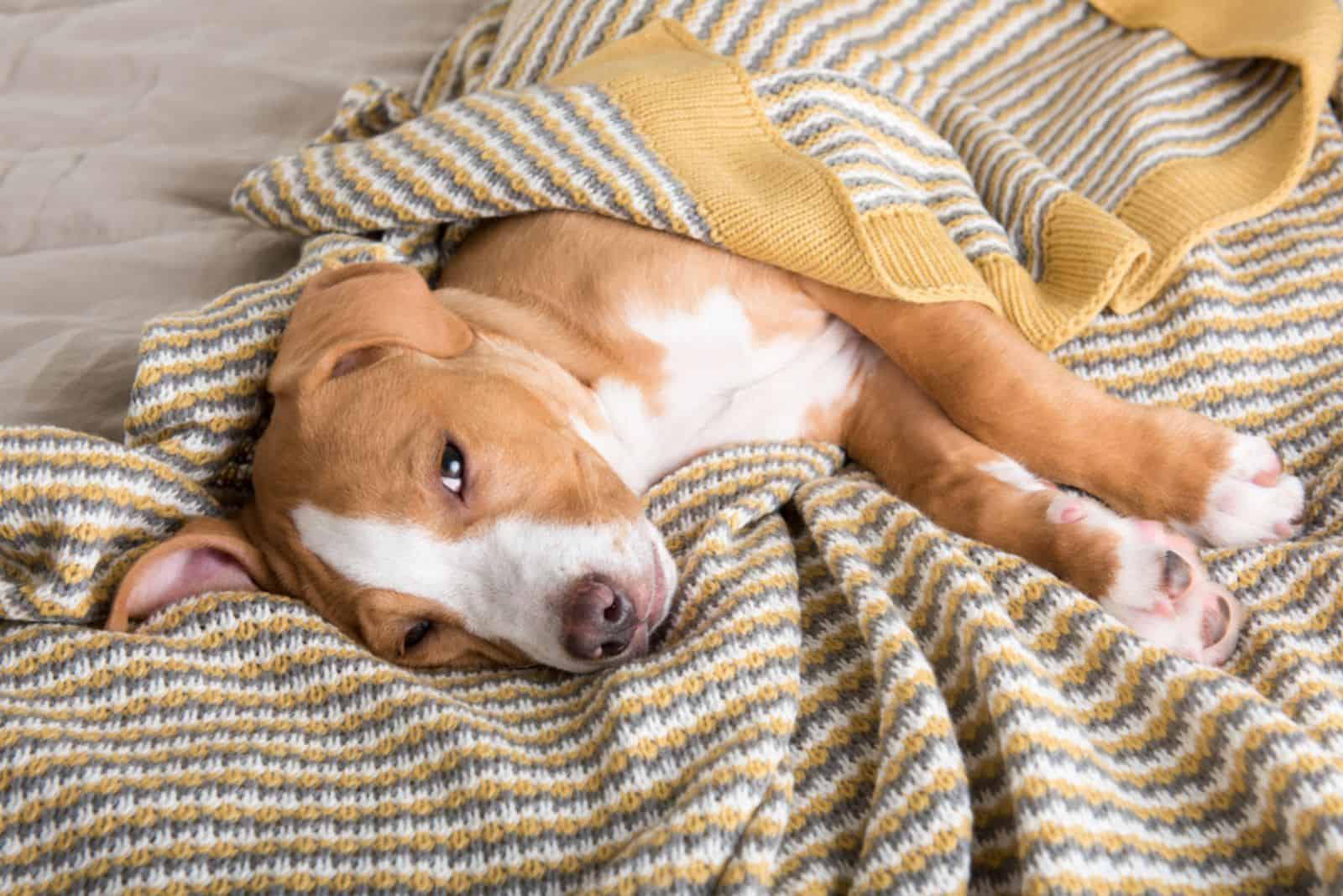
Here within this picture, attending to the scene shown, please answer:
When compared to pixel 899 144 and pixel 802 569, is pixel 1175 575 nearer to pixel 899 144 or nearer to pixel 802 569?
pixel 802 569

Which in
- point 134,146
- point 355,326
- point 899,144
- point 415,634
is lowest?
point 415,634

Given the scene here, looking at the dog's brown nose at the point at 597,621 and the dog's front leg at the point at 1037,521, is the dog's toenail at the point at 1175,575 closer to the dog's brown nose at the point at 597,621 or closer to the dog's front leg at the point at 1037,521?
the dog's front leg at the point at 1037,521

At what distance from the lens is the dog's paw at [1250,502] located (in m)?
1.49

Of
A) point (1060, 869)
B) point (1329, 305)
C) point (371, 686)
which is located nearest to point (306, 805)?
point (371, 686)

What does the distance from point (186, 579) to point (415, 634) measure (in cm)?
A: 32

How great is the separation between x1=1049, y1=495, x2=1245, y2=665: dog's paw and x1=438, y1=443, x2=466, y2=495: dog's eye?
2.74ft

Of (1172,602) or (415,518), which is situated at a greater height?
(1172,602)

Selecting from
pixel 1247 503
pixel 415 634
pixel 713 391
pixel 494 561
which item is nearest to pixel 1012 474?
pixel 1247 503

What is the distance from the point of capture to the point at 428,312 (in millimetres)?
1659

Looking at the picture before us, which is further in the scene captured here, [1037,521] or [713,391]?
[713,391]

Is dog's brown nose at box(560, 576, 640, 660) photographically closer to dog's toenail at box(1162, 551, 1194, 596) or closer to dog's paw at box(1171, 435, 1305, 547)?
dog's toenail at box(1162, 551, 1194, 596)

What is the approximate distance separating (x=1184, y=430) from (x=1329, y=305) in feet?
1.22

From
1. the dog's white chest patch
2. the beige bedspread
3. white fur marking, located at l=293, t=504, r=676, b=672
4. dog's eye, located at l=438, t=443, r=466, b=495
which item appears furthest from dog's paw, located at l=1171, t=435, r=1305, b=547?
the beige bedspread

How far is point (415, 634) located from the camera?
62.6 inches
